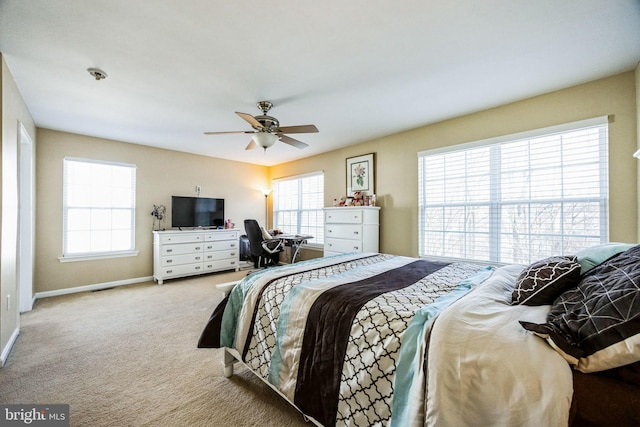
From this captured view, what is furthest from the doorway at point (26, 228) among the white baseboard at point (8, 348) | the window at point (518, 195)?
the window at point (518, 195)

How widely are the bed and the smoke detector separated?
2.34m

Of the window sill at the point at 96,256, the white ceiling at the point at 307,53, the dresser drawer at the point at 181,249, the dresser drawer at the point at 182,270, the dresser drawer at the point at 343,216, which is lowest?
the dresser drawer at the point at 182,270

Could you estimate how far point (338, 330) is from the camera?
1322 mm

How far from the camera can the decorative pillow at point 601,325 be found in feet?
2.58

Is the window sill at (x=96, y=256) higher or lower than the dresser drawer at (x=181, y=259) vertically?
higher

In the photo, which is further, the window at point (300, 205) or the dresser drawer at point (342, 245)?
the window at point (300, 205)

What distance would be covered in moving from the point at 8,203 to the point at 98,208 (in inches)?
91.7

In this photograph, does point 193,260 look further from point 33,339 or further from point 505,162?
point 505,162

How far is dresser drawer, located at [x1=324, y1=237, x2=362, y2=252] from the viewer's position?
4.11 metres

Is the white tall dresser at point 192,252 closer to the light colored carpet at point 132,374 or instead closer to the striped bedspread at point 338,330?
the light colored carpet at point 132,374

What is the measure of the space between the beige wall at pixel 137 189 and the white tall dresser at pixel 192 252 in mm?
499

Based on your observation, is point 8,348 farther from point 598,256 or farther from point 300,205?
point 300,205

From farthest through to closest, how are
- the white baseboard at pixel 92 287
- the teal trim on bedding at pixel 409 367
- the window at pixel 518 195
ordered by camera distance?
the white baseboard at pixel 92 287
the window at pixel 518 195
the teal trim on bedding at pixel 409 367

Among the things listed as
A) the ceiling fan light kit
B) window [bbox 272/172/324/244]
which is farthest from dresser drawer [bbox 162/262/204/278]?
the ceiling fan light kit
